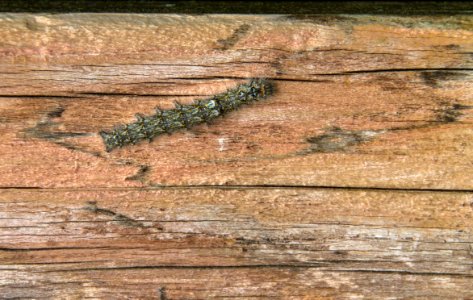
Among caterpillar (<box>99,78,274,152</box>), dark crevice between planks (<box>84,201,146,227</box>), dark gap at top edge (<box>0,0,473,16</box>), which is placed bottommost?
dark crevice between planks (<box>84,201,146,227</box>)

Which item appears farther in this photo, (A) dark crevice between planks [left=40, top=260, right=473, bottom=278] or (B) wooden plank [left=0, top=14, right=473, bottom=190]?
(A) dark crevice between planks [left=40, top=260, right=473, bottom=278]

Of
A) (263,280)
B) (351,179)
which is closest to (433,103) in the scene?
(351,179)

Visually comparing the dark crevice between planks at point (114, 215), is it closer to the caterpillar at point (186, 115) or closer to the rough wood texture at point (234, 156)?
the rough wood texture at point (234, 156)

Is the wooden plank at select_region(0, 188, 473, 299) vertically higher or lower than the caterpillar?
lower

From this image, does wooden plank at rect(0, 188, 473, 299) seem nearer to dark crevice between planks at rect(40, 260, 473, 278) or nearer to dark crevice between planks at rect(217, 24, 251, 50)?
dark crevice between planks at rect(40, 260, 473, 278)

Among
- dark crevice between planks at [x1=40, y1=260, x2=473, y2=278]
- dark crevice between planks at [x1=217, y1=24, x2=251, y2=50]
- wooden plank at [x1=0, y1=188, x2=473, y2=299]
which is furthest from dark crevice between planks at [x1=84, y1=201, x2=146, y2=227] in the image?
dark crevice between planks at [x1=217, y1=24, x2=251, y2=50]

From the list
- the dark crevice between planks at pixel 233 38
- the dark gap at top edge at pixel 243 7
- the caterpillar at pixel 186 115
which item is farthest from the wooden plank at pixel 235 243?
the dark gap at top edge at pixel 243 7

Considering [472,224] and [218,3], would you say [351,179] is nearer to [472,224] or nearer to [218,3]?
[472,224]

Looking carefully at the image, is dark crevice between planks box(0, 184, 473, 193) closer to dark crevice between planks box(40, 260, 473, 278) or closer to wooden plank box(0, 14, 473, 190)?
wooden plank box(0, 14, 473, 190)
